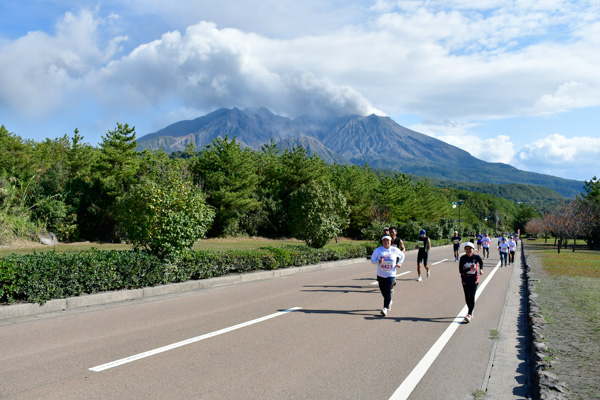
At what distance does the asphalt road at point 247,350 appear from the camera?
4.45 meters

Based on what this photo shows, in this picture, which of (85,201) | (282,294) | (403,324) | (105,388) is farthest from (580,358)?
(85,201)

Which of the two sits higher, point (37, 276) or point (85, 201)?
point (85, 201)

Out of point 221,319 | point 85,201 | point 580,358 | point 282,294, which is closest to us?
point 580,358

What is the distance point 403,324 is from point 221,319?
11.1ft

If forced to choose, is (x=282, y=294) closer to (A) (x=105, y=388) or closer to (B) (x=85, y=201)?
(A) (x=105, y=388)

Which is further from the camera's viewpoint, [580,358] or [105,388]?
[580,358]

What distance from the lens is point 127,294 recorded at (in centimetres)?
973

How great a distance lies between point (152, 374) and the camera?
4.77m

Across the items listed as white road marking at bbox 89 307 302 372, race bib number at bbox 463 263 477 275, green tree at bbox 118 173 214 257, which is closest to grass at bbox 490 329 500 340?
race bib number at bbox 463 263 477 275

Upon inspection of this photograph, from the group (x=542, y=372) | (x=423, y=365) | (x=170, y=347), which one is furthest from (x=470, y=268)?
(x=170, y=347)

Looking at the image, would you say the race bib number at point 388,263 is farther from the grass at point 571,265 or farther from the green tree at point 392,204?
the green tree at point 392,204

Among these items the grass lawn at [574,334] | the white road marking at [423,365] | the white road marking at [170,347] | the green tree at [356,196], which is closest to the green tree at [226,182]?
the green tree at [356,196]

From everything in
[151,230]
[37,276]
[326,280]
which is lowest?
[326,280]

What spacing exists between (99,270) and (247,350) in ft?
17.1
